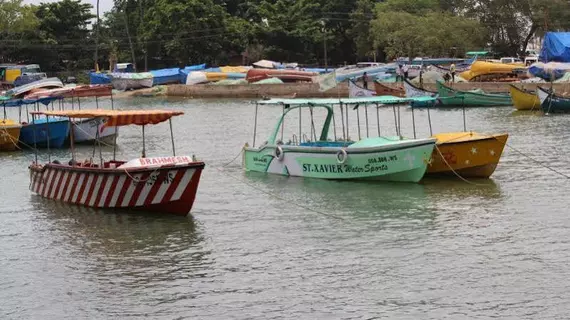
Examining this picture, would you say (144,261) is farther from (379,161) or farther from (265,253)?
(379,161)

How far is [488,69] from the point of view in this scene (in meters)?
63.2

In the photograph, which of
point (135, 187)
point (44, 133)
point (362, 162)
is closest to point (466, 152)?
point (362, 162)

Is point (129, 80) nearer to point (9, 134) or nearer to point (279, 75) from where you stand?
point (279, 75)

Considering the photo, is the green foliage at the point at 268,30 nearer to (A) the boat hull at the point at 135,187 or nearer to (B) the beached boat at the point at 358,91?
(B) the beached boat at the point at 358,91

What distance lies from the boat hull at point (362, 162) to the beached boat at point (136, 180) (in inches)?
197

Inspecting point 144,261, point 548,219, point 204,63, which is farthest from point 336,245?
point 204,63

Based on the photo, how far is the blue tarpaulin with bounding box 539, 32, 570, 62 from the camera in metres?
57.9

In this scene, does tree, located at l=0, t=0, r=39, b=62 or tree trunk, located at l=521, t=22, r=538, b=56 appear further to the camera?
tree, located at l=0, t=0, r=39, b=62

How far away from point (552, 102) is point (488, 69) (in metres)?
17.1

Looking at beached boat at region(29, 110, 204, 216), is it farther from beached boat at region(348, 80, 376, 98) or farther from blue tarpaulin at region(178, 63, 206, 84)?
blue tarpaulin at region(178, 63, 206, 84)

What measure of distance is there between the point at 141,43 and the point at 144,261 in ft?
249

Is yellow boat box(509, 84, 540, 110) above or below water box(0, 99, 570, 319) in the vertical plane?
above

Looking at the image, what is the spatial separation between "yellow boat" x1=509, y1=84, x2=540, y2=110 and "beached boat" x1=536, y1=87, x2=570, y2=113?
1.61 m

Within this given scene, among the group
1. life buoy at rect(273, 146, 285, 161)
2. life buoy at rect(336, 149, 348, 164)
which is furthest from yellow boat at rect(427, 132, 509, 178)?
life buoy at rect(273, 146, 285, 161)
